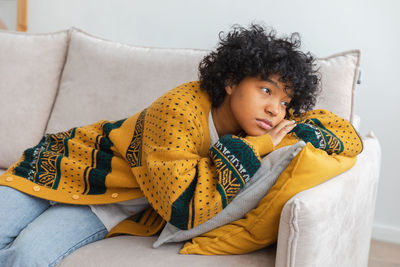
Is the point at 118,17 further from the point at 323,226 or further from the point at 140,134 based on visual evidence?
the point at 323,226

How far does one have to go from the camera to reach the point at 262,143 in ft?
3.25

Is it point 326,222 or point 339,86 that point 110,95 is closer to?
point 339,86

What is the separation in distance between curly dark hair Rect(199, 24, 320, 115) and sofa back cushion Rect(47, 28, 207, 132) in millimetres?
327

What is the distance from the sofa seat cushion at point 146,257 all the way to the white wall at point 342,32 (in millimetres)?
1094

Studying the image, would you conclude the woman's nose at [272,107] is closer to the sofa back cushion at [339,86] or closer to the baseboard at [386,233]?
the sofa back cushion at [339,86]

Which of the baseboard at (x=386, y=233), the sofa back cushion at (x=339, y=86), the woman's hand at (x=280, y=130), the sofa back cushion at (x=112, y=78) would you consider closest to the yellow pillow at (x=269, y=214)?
the woman's hand at (x=280, y=130)

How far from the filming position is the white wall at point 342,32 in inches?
68.6

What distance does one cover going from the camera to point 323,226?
0.79 meters

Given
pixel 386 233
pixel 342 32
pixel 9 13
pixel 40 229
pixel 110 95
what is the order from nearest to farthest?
pixel 40 229 → pixel 110 95 → pixel 342 32 → pixel 386 233 → pixel 9 13

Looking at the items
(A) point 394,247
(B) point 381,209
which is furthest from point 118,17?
(A) point 394,247

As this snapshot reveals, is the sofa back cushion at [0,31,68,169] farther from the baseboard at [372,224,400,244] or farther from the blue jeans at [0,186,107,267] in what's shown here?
the baseboard at [372,224,400,244]

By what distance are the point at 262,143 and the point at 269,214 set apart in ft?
0.65

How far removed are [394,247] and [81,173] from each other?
1.44 metres

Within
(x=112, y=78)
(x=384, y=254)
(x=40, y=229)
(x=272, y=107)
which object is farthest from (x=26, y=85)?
(x=384, y=254)
